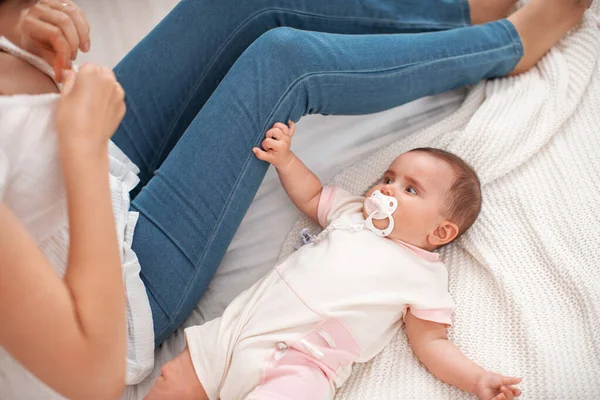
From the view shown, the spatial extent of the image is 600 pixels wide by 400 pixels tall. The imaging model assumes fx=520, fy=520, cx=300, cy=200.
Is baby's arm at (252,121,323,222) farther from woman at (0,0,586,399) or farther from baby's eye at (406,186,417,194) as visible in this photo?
baby's eye at (406,186,417,194)

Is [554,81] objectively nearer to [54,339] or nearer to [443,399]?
[443,399]

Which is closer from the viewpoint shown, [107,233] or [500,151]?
[107,233]

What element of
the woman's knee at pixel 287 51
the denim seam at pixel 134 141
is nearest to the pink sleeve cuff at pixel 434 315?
the woman's knee at pixel 287 51

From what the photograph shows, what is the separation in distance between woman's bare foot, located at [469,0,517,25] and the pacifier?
2.06ft

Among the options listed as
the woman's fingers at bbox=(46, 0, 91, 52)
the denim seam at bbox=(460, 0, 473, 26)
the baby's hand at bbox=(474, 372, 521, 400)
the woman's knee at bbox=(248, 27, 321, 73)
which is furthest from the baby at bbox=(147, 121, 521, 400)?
the denim seam at bbox=(460, 0, 473, 26)

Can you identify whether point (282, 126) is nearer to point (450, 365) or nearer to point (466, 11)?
point (450, 365)

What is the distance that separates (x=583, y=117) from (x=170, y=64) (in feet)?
2.95

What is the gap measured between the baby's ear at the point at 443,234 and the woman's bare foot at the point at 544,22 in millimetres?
513

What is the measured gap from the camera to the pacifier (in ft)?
3.21

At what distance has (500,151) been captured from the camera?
3.61 feet

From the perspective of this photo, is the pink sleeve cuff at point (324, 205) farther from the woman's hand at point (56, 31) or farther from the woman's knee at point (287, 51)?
the woman's hand at point (56, 31)

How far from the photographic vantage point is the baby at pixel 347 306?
34.0 inches

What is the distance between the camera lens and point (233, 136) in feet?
3.00

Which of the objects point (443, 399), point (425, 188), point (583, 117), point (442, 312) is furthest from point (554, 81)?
point (443, 399)
